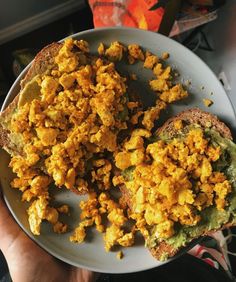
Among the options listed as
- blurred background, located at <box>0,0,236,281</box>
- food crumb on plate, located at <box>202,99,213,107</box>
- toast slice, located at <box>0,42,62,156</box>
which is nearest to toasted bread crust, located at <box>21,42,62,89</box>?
toast slice, located at <box>0,42,62,156</box>

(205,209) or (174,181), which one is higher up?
(174,181)

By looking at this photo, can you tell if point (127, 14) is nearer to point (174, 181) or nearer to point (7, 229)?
point (174, 181)

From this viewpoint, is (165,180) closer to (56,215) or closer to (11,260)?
(56,215)

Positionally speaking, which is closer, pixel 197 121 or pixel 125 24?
pixel 197 121

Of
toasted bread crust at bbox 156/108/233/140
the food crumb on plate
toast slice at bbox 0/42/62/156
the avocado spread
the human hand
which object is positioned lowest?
the human hand

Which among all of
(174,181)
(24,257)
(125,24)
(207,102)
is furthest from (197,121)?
(24,257)

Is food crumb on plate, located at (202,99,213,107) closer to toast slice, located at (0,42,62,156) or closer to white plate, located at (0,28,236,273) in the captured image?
white plate, located at (0,28,236,273)
